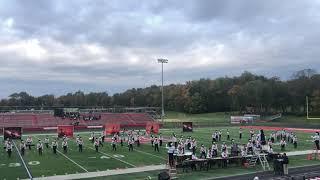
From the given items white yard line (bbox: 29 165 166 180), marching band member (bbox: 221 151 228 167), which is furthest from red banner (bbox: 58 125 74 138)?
marching band member (bbox: 221 151 228 167)

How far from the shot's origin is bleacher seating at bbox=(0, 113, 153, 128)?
74325 mm

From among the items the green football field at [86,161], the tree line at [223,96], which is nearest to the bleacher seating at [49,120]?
the tree line at [223,96]

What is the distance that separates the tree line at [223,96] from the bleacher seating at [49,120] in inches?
789

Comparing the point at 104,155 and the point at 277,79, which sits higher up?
the point at 277,79

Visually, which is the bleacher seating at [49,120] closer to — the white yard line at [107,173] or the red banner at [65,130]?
the red banner at [65,130]

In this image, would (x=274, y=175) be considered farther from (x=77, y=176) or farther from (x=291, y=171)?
(x=77, y=176)

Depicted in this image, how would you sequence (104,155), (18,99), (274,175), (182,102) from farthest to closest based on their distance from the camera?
(18,99) → (182,102) → (104,155) → (274,175)

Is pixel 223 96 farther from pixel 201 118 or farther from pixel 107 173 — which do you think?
pixel 107 173

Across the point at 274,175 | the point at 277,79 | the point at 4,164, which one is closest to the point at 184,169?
the point at 274,175

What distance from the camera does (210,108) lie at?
12962 centimetres

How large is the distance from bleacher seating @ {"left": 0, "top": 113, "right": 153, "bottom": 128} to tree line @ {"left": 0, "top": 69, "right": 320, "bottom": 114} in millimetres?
20043

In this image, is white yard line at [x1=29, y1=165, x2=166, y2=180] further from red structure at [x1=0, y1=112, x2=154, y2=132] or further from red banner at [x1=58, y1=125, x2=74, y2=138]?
red structure at [x1=0, y1=112, x2=154, y2=132]

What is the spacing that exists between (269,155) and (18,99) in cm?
15030

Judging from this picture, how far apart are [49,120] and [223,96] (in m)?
63.9
